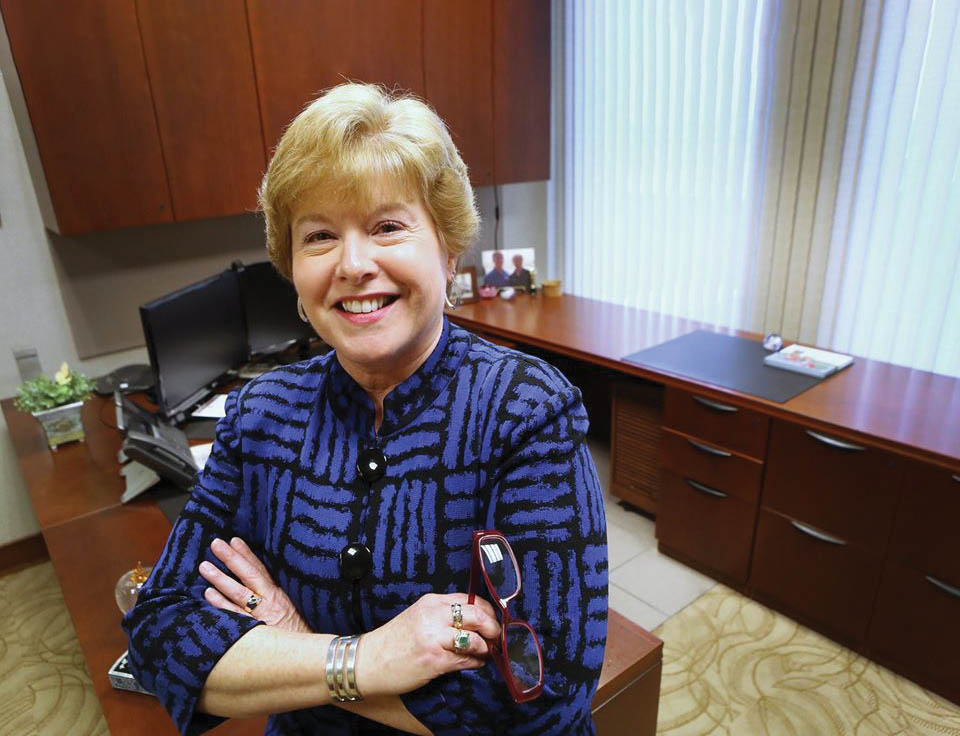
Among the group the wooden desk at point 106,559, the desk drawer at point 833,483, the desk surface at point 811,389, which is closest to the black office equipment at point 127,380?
the wooden desk at point 106,559

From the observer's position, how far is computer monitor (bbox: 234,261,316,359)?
8.38 feet

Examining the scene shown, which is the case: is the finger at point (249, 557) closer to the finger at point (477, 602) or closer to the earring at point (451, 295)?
the finger at point (477, 602)

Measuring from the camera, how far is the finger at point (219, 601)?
37.7 inches

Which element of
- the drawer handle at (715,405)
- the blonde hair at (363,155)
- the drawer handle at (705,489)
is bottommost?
the drawer handle at (705,489)

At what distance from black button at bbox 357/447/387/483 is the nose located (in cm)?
23

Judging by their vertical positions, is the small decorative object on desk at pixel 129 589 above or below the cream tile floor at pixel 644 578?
above

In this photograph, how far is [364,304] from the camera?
89 cm

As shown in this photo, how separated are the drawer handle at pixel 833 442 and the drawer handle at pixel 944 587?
39 cm

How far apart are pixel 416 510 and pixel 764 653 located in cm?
179

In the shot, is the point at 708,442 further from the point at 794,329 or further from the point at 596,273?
the point at 596,273

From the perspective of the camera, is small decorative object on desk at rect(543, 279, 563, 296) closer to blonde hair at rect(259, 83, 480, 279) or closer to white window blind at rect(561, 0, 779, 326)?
white window blind at rect(561, 0, 779, 326)

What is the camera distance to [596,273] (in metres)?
3.71

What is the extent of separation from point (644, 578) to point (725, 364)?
0.85 meters

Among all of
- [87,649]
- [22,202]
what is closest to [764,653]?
[87,649]
